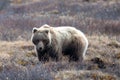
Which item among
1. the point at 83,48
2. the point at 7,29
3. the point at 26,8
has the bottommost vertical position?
the point at 26,8

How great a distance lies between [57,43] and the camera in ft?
30.5

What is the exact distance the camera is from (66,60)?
9.52m

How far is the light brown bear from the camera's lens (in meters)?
9.02

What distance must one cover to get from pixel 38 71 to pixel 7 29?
804 centimetres

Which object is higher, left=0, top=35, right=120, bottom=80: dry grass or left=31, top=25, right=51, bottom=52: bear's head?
left=31, top=25, right=51, bottom=52: bear's head

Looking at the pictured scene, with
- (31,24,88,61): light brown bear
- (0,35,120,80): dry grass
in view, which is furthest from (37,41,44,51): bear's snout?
(0,35,120,80): dry grass

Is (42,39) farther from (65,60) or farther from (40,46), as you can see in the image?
(65,60)

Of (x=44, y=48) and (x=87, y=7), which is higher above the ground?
(x=44, y=48)

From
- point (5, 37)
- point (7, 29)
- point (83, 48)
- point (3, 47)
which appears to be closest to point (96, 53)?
point (83, 48)

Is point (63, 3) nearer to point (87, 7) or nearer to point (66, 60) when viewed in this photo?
point (87, 7)

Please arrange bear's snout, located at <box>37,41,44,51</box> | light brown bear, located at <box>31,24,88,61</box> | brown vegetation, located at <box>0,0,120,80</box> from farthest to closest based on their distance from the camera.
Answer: light brown bear, located at <box>31,24,88,61</box>
bear's snout, located at <box>37,41,44,51</box>
brown vegetation, located at <box>0,0,120,80</box>

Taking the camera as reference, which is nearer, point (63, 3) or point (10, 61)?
point (10, 61)

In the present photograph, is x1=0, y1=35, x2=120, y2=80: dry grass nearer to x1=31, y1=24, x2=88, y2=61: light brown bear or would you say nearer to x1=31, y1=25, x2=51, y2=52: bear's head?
x1=31, y1=24, x2=88, y2=61: light brown bear

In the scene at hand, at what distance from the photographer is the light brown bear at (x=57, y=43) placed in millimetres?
9023
